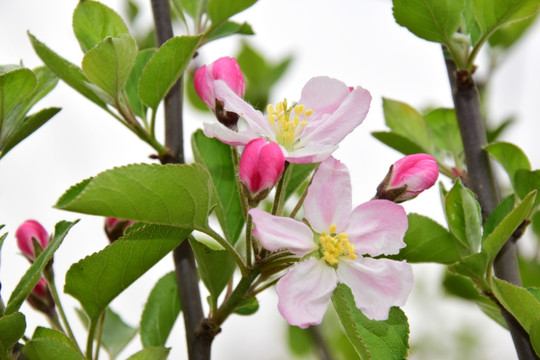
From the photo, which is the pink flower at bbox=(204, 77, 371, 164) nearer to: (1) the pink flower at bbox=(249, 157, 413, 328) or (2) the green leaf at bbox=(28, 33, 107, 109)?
(1) the pink flower at bbox=(249, 157, 413, 328)

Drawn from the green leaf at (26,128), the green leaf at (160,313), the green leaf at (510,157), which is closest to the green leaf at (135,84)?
the green leaf at (26,128)

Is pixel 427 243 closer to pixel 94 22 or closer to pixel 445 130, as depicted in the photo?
pixel 445 130

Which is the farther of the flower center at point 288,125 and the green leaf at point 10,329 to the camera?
the flower center at point 288,125

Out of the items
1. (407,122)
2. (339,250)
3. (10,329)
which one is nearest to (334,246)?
(339,250)

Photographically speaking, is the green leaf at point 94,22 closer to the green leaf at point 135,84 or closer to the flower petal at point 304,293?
the green leaf at point 135,84

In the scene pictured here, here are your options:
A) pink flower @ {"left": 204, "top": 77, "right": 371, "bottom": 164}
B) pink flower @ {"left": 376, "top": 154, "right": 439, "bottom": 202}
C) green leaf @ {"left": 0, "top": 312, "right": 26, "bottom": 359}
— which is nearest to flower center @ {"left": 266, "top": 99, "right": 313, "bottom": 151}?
pink flower @ {"left": 204, "top": 77, "right": 371, "bottom": 164}

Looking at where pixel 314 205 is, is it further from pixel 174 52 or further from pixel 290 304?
pixel 174 52
